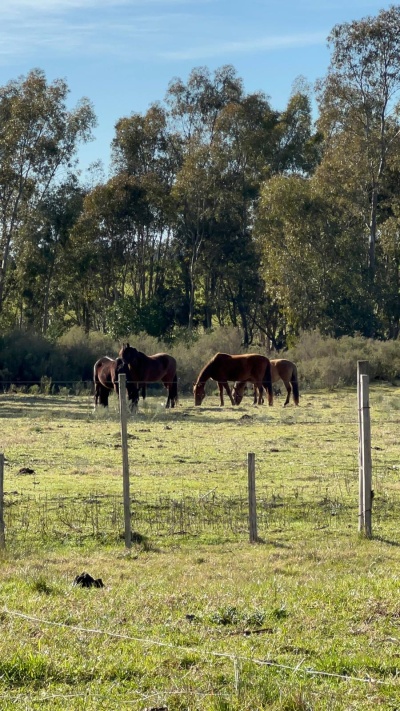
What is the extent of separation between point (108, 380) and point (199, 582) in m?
21.6

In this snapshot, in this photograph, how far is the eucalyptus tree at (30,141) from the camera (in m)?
48.4

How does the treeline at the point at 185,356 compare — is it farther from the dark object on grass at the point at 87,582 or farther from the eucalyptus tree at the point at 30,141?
the dark object on grass at the point at 87,582

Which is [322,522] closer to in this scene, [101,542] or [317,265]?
[101,542]

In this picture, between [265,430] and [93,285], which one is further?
[93,285]

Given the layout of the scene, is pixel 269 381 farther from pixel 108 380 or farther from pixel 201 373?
pixel 108 380

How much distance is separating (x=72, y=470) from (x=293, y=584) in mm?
7942

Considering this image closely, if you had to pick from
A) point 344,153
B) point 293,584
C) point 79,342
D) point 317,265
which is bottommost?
point 293,584

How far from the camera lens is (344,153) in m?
50.9

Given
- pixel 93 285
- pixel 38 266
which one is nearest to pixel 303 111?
pixel 93 285

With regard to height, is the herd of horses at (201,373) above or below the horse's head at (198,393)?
above

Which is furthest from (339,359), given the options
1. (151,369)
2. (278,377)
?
(151,369)

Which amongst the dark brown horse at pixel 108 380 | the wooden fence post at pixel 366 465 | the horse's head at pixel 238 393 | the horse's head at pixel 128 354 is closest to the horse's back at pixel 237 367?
the horse's head at pixel 238 393

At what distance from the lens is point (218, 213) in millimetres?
57844

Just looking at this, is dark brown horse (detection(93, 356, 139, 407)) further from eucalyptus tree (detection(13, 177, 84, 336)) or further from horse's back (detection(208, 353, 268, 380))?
eucalyptus tree (detection(13, 177, 84, 336))
